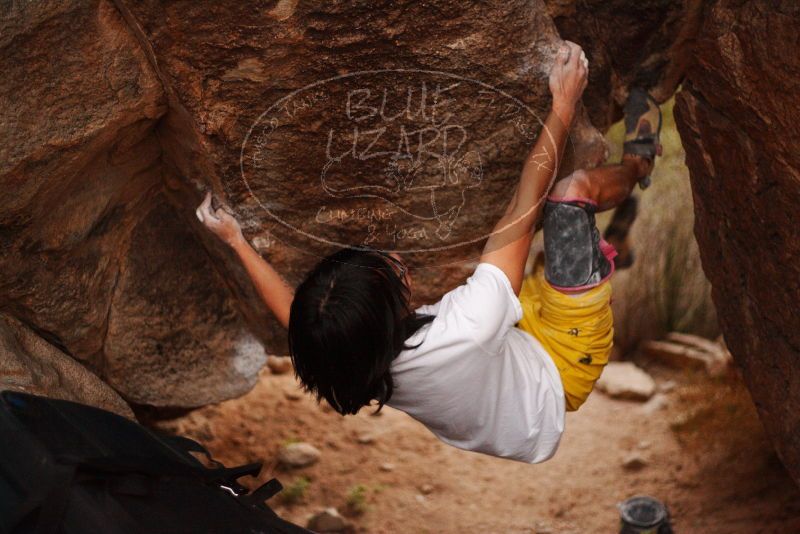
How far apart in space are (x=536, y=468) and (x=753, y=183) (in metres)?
1.60

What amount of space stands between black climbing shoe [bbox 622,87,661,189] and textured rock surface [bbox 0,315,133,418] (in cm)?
149

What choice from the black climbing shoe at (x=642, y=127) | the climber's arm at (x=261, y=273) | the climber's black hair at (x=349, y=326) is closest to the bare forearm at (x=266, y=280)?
the climber's arm at (x=261, y=273)

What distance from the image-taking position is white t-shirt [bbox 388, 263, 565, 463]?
1754mm

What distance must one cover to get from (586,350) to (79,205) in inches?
50.9

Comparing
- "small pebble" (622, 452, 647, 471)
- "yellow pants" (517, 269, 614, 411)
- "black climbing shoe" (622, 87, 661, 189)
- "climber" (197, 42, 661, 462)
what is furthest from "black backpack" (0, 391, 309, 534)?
"small pebble" (622, 452, 647, 471)

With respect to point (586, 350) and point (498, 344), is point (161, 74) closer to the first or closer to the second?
point (498, 344)

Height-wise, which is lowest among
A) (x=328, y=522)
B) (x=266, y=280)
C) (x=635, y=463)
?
(x=635, y=463)

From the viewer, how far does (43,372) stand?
2123mm

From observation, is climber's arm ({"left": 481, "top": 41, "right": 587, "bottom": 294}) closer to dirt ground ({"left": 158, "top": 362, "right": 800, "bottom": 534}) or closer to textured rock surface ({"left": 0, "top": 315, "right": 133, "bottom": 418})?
textured rock surface ({"left": 0, "top": 315, "right": 133, "bottom": 418})

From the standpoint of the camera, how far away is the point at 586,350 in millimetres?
2074

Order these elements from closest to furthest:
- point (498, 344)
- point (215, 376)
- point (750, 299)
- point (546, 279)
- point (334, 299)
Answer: point (334, 299), point (498, 344), point (546, 279), point (750, 299), point (215, 376)

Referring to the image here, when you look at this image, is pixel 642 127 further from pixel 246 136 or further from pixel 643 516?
pixel 643 516

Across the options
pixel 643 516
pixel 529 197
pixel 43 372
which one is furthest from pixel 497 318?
pixel 643 516

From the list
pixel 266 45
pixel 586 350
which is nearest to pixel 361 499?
pixel 586 350
